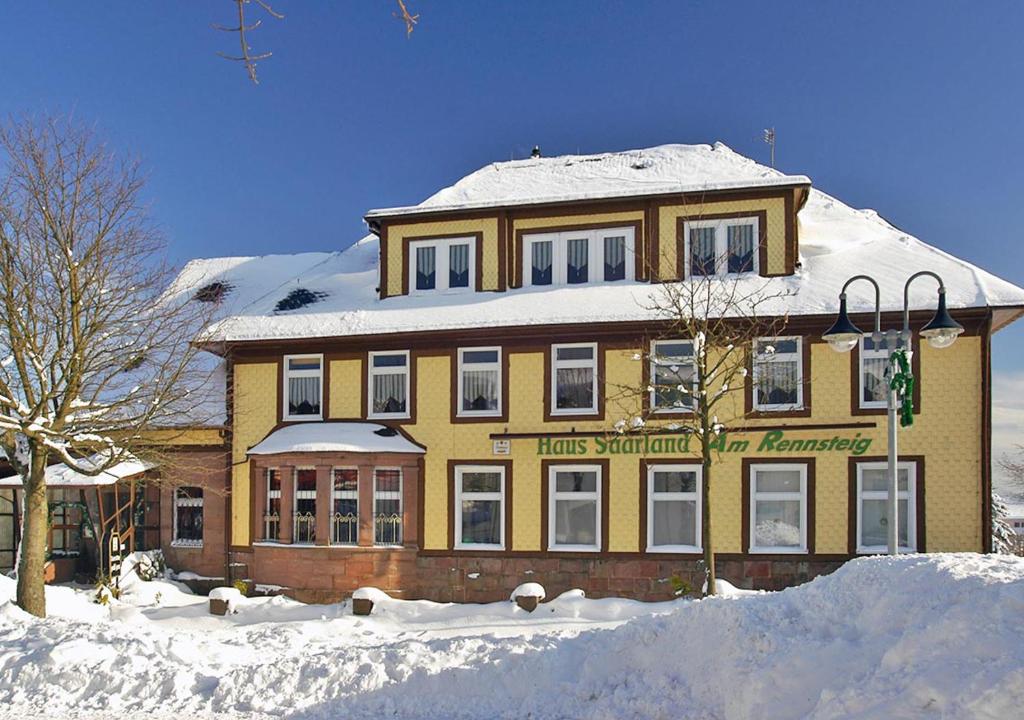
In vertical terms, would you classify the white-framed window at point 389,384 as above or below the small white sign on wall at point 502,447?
above

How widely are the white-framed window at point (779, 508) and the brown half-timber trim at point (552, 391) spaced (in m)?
3.18

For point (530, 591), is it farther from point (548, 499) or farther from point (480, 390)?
point (480, 390)

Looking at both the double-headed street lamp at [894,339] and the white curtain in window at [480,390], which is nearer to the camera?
the double-headed street lamp at [894,339]

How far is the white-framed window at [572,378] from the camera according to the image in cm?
1742

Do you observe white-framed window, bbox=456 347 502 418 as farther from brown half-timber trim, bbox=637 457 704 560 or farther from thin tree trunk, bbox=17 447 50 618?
thin tree trunk, bbox=17 447 50 618

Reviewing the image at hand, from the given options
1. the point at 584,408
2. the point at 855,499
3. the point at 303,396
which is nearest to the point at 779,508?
the point at 855,499

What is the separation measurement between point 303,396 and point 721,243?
948 cm

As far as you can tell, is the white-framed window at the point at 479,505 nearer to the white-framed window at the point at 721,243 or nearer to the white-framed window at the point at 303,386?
the white-framed window at the point at 303,386

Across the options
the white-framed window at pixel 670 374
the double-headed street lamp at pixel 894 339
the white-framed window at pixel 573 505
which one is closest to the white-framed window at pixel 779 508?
the white-framed window at pixel 670 374

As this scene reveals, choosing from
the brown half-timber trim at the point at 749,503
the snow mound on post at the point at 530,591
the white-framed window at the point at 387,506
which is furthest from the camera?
the white-framed window at the point at 387,506

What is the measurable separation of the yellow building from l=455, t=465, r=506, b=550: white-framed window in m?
0.04

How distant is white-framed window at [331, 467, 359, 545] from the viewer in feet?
58.2

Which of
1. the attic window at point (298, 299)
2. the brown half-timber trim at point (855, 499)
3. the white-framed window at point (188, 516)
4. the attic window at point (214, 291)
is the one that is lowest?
the white-framed window at point (188, 516)

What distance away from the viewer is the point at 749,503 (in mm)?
16609
